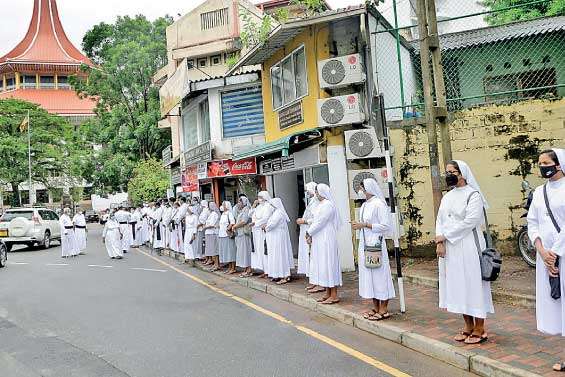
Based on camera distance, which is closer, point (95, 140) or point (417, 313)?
point (417, 313)

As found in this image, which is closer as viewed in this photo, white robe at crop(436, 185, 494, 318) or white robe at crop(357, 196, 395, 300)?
white robe at crop(436, 185, 494, 318)

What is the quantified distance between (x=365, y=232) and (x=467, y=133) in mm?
4535

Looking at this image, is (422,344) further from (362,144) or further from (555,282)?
(362,144)

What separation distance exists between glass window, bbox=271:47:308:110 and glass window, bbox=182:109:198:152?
691 centimetres

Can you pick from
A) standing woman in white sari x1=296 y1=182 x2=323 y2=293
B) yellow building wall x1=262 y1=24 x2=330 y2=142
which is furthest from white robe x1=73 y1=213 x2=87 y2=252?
standing woman in white sari x1=296 y1=182 x2=323 y2=293

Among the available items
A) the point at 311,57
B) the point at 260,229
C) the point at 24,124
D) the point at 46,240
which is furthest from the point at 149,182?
the point at 260,229

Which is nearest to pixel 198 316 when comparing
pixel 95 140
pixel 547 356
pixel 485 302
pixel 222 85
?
pixel 485 302

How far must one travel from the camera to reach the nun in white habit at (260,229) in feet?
34.1

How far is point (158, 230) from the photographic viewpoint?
64.5 feet

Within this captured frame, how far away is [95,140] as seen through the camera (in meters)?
36.9

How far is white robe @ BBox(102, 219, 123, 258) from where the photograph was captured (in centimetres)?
1709

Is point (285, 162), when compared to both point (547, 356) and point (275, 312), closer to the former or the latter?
point (275, 312)

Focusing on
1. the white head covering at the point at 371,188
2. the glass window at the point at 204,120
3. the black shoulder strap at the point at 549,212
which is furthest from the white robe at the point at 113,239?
the black shoulder strap at the point at 549,212

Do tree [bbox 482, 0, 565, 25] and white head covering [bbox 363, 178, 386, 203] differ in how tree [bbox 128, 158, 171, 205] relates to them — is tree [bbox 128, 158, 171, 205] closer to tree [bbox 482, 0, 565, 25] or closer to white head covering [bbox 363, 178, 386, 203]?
tree [bbox 482, 0, 565, 25]
